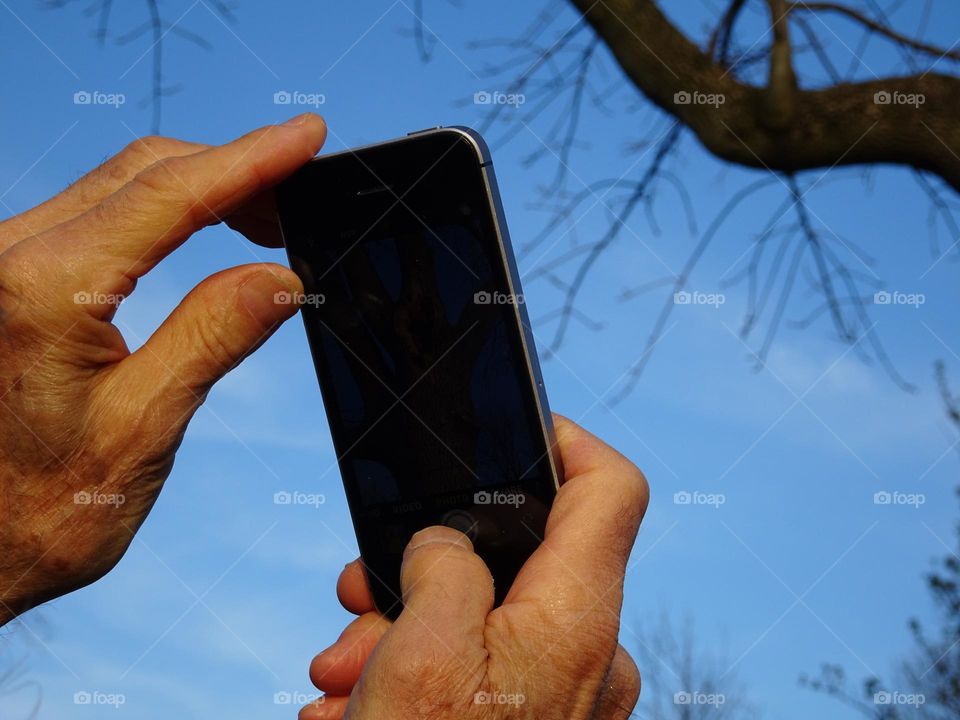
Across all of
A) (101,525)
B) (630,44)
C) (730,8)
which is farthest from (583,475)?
(730,8)

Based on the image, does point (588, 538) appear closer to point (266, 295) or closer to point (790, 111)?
point (266, 295)

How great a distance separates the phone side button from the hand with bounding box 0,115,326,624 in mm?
645

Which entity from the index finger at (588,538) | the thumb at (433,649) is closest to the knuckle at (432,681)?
the thumb at (433,649)

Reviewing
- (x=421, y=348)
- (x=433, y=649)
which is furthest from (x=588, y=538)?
(x=421, y=348)

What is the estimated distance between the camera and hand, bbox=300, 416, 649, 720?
1.48 m

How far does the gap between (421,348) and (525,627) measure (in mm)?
723

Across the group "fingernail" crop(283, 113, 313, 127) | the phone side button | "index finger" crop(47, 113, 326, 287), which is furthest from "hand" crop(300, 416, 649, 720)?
"fingernail" crop(283, 113, 313, 127)

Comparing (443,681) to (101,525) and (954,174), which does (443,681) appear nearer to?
(101,525)

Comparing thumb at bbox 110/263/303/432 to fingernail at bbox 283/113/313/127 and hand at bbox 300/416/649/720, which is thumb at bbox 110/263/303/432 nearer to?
fingernail at bbox 283/113/313/127

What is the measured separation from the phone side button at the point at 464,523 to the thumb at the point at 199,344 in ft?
2.09

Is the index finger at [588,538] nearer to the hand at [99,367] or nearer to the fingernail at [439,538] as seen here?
the fingernail at [439,538]

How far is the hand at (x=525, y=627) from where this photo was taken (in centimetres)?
148

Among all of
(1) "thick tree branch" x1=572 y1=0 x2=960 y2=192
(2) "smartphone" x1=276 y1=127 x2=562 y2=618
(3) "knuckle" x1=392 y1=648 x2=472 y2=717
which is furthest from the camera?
(1) "thick tree branch" x1=572 y1=0 x2=960 y2=192

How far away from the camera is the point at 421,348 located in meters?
2.11
